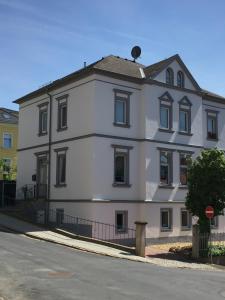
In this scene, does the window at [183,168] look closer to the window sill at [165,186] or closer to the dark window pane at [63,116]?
the window sill at [165,186]

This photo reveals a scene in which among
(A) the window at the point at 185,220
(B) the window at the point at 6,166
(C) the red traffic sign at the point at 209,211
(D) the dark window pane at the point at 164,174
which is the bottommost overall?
(A) the window at the point at 185,220

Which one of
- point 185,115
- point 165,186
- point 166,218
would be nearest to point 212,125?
point 185,115

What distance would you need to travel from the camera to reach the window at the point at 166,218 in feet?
107

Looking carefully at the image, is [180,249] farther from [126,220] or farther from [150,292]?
[150,292]

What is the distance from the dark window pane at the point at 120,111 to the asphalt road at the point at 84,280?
37.9ft

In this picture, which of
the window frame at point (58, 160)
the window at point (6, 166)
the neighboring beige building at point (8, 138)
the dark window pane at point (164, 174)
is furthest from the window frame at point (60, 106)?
the neighboring beige building at point (8, 138)

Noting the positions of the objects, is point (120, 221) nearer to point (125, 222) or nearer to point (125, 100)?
point (125, 222)

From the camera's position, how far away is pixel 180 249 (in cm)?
2717

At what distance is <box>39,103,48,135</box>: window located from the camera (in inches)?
1382

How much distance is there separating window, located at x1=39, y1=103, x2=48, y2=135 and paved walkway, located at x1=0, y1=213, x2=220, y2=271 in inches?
306

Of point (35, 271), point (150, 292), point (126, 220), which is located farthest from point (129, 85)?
point (150, 292)

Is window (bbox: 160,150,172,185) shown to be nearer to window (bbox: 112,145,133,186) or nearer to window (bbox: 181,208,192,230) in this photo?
window (bbox: 181,208,192,230)

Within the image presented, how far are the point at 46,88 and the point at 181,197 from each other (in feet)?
36.9

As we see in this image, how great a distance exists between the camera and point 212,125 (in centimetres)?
3734
